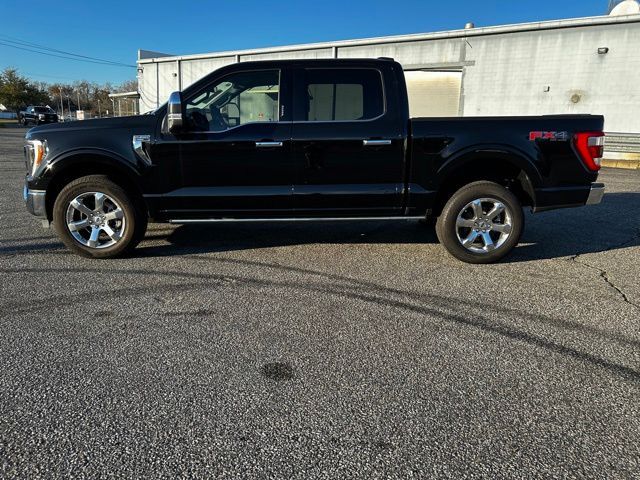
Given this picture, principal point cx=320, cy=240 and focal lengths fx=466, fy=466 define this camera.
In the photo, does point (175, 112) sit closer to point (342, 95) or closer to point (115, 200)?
A: point (115, 200)

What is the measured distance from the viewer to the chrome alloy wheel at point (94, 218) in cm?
477

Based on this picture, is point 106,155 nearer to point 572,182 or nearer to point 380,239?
point 380,239

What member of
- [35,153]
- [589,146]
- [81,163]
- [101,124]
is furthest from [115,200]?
[589,146]

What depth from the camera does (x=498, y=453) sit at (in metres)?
2.14

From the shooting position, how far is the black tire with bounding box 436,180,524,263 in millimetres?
4875

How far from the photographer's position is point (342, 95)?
4.89 meters

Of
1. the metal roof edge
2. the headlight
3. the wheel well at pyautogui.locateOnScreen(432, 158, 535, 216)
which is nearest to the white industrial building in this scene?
the metal roof edge

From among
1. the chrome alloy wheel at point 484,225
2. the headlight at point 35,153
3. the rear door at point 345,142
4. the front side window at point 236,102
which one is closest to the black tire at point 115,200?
the headlight at point 35,153

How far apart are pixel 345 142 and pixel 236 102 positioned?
1.21m

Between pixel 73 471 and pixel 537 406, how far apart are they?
228 cm

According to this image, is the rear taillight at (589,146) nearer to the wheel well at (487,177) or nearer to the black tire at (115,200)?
the wheel well at (487,177)

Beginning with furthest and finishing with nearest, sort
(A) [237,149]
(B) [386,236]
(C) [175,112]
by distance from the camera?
(B) [386,236] < (A) [237,149] < (C) [175,112]

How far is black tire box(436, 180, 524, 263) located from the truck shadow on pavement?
0.33 m

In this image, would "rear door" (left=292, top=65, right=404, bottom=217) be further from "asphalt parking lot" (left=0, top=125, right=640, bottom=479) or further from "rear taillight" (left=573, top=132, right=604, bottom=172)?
"rear taillight" (left=573, top=132, right=604, bottom=172)
